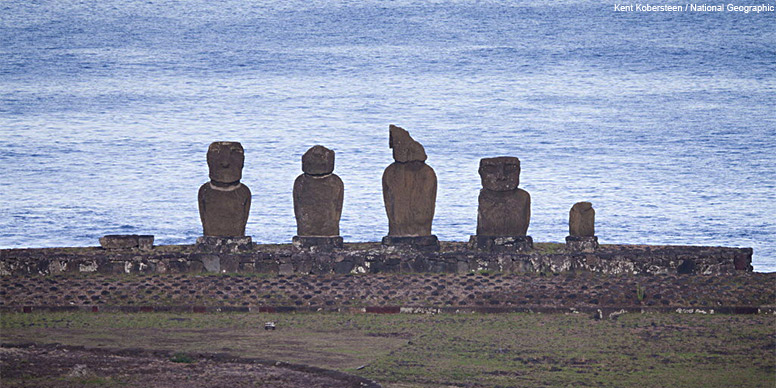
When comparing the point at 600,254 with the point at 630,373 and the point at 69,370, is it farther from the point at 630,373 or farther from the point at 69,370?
the point at 69,370

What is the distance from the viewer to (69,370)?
18641 millimetres

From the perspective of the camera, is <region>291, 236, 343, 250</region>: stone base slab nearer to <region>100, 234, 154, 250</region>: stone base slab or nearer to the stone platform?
the stone platform

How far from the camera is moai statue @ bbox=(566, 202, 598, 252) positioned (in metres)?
28.7

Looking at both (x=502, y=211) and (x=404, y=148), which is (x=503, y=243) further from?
(x=404, y=148)

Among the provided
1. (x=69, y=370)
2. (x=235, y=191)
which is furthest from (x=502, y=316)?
(x=69, y=370)

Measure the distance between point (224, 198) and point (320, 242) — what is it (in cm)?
203

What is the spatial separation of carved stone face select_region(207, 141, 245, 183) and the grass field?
443 cm

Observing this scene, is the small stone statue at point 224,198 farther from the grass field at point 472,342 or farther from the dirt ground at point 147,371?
the dirt ground at point 147,371

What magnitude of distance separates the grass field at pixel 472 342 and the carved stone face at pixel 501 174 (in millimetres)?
4373

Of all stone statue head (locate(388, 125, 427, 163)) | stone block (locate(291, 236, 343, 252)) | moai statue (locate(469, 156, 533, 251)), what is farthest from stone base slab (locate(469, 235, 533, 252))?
stone block (locate(291, 236, 343, 252))

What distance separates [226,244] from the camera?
2880 centimetres

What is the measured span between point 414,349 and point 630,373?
3290 mm

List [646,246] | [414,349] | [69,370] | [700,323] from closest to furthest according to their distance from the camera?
[69,370], [414,349], [700,323], [646,246]

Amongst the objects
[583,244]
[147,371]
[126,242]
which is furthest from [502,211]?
[147,371]
